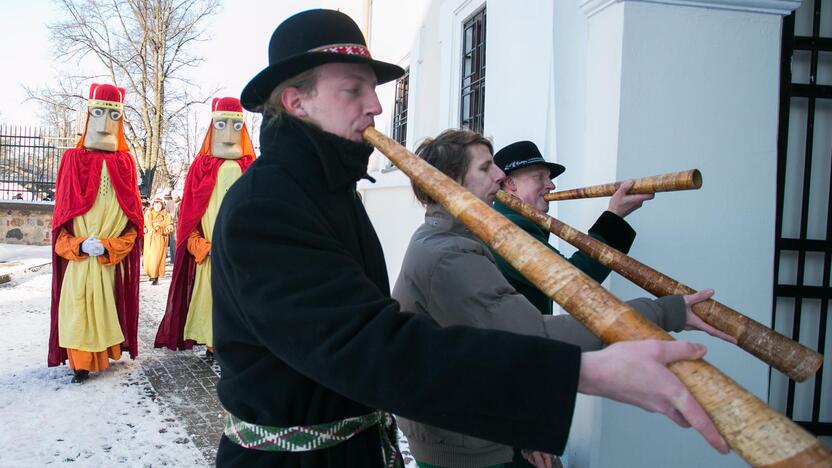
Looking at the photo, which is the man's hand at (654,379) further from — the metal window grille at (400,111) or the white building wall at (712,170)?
the metal window grille at (400,111)

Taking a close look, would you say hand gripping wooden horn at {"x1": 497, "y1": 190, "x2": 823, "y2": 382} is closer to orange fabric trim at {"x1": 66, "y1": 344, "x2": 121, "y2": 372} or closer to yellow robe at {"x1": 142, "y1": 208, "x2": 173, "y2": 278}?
orange fabric trim at {"x1": 66, "y1": 344, "x2": 121, "y2": 372}

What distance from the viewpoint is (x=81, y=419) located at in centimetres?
454

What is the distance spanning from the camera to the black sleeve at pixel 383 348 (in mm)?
990

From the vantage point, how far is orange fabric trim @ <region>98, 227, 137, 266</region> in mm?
5672

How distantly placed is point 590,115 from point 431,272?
1.77 metres

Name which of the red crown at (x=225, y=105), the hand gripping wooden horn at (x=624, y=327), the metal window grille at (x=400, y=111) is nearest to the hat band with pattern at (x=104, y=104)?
the red crown at (x=225, y=105)

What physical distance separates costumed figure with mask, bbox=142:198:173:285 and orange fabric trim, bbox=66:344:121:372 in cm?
669

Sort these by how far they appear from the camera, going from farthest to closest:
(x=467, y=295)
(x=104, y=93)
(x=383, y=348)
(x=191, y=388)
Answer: (x=104, y=93) → (x=191, y=388) → (x=467, y=295) → (x=383, y=348)

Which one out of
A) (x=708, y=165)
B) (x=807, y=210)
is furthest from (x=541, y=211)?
(x=807, y=210)

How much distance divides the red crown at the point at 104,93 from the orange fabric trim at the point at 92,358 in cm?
241

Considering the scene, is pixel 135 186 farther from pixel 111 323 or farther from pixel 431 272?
pixel 431 272

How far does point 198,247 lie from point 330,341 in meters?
5.76

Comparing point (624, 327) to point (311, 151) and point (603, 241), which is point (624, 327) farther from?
point (603, 241)

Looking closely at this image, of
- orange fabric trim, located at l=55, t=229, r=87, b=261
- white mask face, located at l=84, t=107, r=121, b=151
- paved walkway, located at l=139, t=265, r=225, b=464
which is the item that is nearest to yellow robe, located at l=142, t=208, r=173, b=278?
paved walkway, located at l=139, t=265, r=225, b=464
